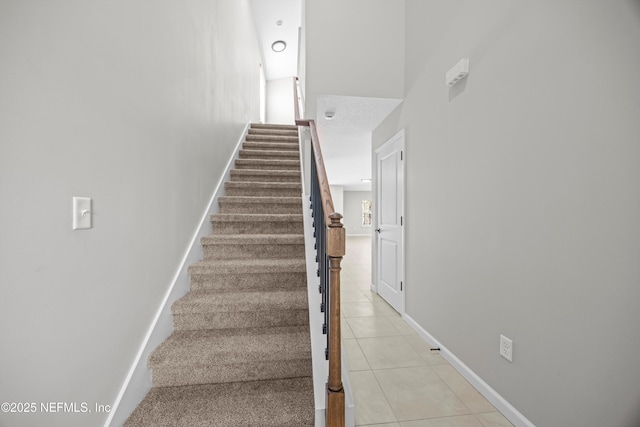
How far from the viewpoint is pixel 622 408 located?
3.59ft

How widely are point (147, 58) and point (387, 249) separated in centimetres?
305

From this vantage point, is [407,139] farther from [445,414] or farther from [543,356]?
[445,414]

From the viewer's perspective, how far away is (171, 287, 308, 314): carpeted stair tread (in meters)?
1.81

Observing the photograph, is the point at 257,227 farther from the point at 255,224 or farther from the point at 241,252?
the point at 241,252

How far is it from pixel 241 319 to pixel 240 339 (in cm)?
15

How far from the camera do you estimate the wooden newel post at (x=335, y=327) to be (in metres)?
1.21

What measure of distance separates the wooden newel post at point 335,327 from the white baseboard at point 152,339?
3.26 feet

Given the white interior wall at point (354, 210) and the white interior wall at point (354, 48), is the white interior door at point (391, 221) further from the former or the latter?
the white interior wall at point (354, 210)

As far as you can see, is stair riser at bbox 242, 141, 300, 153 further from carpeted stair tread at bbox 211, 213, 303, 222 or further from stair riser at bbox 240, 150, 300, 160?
carpeted stair tread at bbox 211, 213, 303, 222

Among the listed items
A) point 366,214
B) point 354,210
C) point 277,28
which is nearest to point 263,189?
point 277,28

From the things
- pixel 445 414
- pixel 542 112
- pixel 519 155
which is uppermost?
pixel 542 112

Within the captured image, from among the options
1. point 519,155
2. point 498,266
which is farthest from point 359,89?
point 498,266

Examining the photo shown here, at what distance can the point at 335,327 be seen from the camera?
1233mm

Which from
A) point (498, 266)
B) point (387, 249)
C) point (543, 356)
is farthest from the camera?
point (387, 249)
